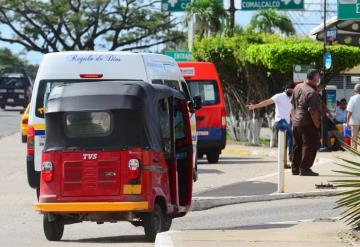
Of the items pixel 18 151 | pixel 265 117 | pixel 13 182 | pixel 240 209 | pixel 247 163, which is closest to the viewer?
pixel 240 209

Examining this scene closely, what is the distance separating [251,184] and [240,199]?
7.19 ft

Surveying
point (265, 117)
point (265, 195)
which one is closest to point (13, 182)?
point (265, 195)

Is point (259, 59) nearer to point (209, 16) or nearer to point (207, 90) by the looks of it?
point (207, 90)

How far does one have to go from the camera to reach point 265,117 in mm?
30562

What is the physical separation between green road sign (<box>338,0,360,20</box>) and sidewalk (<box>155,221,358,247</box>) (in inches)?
470

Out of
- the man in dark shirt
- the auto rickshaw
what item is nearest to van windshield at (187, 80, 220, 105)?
the man in dark shirt

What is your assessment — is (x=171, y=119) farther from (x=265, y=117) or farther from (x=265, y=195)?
(x=265, y=117)

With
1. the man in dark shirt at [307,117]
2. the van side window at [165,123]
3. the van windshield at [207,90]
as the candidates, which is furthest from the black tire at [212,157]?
the van side window at [165,123]

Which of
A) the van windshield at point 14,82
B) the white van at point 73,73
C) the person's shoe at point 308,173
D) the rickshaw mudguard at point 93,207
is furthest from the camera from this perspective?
the van windshield at point 14,82

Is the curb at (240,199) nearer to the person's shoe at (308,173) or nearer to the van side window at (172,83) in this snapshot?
the van side window at (172,83)

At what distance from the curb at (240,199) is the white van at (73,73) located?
2.01 metres

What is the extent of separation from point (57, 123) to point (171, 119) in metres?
1.46

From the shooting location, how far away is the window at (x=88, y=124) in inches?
428

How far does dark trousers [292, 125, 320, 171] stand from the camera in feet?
56.1
